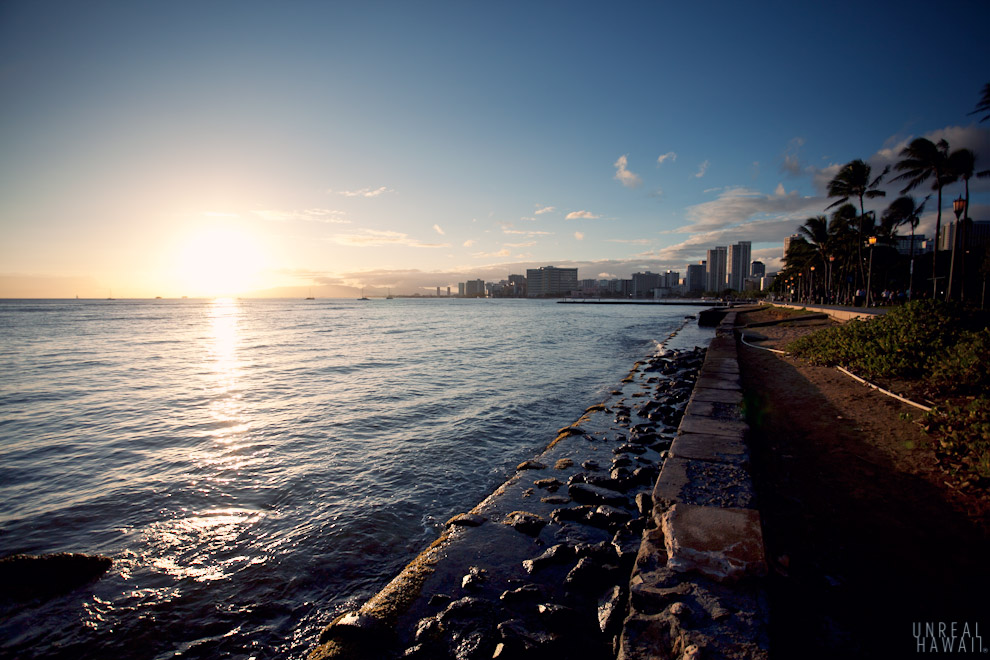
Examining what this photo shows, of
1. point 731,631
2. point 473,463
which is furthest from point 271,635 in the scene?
point 473,463

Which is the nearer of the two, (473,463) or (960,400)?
(960,400)

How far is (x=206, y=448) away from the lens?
729 centimetres

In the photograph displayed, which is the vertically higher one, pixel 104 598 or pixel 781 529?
pixel 781 529

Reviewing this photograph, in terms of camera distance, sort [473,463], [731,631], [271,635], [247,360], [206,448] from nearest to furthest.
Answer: [731,631] < [271,635] < [473,463] < [206,448] < [247,360]

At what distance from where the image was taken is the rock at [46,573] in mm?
3590

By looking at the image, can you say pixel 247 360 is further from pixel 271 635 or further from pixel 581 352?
pixel 271 635

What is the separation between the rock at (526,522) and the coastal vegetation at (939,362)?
4191 mm

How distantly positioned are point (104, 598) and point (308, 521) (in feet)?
5.61

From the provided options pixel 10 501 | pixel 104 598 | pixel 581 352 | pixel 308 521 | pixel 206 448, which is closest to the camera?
pixel 104 598

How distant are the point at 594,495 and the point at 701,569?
87.1 inches

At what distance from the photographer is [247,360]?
19469 millimetres

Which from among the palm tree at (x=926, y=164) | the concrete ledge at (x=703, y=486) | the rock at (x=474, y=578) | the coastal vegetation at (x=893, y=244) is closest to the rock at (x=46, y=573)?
the rock at (x=474, y=578)

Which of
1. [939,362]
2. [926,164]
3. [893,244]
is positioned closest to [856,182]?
[926,164]

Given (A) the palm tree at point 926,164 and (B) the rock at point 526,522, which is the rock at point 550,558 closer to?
(B) the rock at point 526,522
